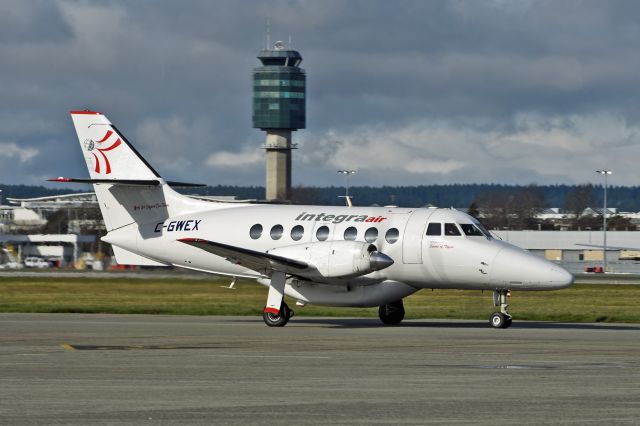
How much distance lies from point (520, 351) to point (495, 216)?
133 m

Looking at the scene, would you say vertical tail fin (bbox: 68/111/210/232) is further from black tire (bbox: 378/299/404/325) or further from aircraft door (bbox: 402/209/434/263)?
aircraft door (bbox: 402/209/434/263)

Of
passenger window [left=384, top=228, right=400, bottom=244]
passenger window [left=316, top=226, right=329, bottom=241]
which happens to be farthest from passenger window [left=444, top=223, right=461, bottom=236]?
passenger window [left=316, top=226, right=329, bottom=241]

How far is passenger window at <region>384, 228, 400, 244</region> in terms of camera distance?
100ft

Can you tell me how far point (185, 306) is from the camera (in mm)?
43875

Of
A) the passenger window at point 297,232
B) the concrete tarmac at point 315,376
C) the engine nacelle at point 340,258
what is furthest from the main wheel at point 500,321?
the passenger window at point 297,232

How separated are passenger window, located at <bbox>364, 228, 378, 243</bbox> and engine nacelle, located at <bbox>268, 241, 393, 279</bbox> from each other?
27.9 inches

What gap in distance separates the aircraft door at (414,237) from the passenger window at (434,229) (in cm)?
13

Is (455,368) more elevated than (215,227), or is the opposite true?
(215,227)

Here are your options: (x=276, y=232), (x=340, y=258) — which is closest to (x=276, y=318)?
(x=340, y=258)

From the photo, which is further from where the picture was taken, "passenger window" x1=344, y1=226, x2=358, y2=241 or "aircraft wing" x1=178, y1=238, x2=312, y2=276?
"passenger window" x1=344, y1=226, x2=358, y2=241

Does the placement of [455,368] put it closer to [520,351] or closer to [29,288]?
[520,351]

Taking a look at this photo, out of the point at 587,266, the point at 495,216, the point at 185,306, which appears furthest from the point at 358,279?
the point at 495,216

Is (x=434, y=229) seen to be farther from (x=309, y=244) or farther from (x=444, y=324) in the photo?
(x=309, y=244)

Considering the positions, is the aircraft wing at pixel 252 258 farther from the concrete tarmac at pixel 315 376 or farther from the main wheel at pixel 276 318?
the concrete tarmac at pixel 315 376
